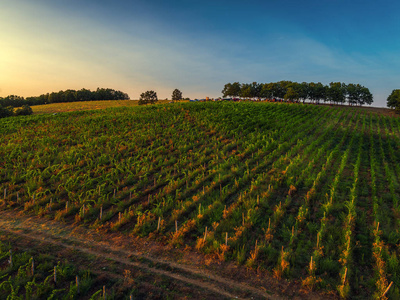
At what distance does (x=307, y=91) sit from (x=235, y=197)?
9751cm

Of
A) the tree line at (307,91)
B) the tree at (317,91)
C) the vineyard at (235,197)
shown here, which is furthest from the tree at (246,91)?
the vineyard at (235,197)

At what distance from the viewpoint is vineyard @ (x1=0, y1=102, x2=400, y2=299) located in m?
7.42

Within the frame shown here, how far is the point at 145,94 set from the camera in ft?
261

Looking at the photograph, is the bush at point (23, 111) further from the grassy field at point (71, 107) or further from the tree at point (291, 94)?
the tree at point (291, 94)

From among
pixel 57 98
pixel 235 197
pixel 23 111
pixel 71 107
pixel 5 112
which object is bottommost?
pixel 235 197

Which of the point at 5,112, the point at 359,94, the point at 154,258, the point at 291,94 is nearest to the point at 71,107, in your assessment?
the point at 5,112

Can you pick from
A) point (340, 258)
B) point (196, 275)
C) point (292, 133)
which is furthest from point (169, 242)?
point (292, 133)

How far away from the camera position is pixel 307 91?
93.4 metres

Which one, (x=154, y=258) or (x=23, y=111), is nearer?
(x=154, y=258)

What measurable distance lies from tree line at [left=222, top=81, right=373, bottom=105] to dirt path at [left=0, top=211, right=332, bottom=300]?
294 ft

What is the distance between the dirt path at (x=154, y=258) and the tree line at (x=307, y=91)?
3526 inches

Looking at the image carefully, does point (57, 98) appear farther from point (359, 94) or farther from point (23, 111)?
point (359, 94)

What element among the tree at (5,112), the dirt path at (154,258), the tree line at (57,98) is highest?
the tree line at (57,98)

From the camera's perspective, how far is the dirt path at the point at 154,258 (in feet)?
21.3
